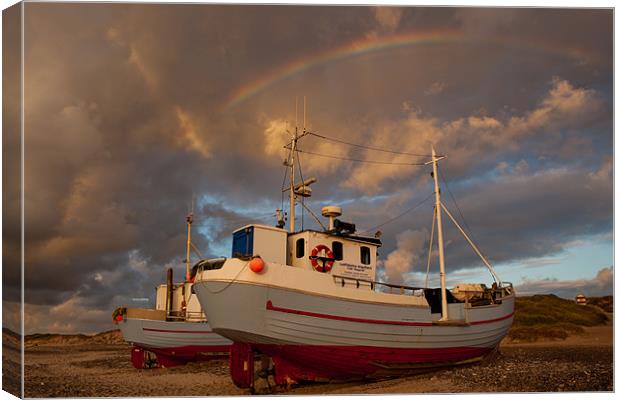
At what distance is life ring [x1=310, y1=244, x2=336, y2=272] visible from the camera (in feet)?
48.2

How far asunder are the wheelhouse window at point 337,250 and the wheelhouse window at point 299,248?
1.04m

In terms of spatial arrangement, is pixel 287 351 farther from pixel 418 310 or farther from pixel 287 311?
pixel 418 310

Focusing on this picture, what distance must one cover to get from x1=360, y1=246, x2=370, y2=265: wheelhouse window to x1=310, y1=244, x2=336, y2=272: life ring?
126cm

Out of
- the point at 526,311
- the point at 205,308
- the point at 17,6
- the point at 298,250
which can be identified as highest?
the point at 17,6

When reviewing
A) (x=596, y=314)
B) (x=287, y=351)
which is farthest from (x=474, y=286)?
(x=596, y=314)

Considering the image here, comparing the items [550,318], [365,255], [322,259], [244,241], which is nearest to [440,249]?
[365,255]

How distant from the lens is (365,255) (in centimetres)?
1620

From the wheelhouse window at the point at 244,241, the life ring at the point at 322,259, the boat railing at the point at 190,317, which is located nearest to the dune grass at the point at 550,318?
the boat railing at the point at 190,317

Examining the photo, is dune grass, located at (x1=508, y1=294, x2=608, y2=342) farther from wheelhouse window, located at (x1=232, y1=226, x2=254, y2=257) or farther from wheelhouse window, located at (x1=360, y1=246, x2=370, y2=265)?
wheelhouse window, located at (x1=232, y1=226, x2=254, y2=257)

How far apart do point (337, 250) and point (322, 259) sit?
86 cm

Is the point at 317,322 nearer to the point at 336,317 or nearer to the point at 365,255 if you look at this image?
the point at 336,317

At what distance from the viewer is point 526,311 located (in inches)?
1863

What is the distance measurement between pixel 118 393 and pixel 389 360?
805cm

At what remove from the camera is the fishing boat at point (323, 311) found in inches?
506
